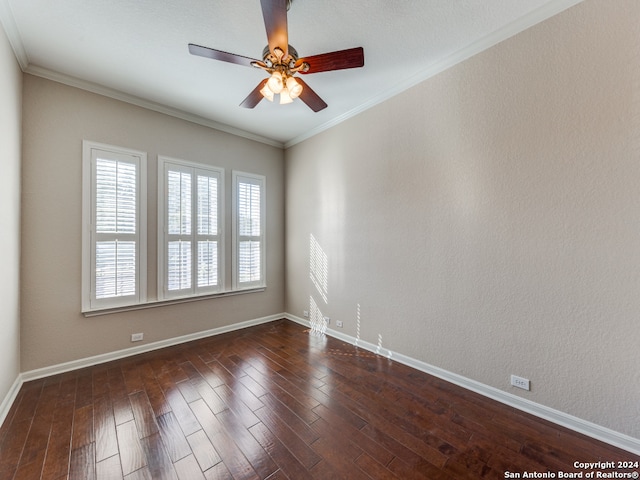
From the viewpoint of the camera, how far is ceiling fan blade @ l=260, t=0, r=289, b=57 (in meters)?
1.56

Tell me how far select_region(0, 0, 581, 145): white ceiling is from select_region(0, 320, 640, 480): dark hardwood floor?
3151 millimetres

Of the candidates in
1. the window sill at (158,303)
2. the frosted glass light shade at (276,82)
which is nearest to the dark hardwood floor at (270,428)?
the window sill at (158,303)

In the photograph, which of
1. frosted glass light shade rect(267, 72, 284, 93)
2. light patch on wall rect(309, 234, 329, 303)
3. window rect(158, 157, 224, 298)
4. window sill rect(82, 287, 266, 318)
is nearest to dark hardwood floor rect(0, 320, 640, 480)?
window sill rect(82, 287, 266, 318)

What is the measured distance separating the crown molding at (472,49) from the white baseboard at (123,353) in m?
3.56

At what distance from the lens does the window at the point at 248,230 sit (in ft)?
13.7

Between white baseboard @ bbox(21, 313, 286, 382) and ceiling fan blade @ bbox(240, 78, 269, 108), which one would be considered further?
white baseboard @ bbox(21, 313, 286, 382)

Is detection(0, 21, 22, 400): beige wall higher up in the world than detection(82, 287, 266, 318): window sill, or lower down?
higher up

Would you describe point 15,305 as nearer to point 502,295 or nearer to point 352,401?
point 352,401

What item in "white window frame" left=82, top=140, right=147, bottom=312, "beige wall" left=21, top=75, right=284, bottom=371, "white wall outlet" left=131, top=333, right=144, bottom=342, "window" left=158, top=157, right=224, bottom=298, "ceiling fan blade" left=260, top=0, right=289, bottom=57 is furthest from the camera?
"window" left=158, top=157, right=224, bottom=298

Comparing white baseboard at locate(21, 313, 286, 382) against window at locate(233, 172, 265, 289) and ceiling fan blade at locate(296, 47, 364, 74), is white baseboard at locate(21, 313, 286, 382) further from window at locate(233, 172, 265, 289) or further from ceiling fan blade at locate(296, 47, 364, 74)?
ceiling fan blade at locate(296, 47, 364, 74)

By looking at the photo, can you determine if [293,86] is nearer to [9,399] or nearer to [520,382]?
[520,382]

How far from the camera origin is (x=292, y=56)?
191 cm

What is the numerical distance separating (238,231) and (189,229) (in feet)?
2.44

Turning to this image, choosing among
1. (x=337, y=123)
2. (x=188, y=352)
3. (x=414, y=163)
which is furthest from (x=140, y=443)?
(x=337, y=123)
